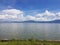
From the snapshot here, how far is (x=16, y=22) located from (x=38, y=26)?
956mm

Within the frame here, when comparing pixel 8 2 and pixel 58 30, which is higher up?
pixel 8 2

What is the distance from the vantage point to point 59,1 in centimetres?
590

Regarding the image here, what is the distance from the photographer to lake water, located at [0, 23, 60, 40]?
5.96 m

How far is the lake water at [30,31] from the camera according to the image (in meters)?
5.96

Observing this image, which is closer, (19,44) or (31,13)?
(19,44)

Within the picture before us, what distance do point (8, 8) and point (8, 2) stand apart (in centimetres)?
26

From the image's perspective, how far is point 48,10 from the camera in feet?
19.4

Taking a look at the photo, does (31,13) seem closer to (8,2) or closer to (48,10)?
(48,10)

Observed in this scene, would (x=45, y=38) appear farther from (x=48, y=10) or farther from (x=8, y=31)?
(x=8, y=31)

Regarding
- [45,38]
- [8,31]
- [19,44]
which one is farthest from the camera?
[8,31]

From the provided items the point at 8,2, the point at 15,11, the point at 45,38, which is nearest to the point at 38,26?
the point at 45,38

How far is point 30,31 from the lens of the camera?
240 inches

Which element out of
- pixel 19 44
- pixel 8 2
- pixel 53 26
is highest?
pixel 8 2

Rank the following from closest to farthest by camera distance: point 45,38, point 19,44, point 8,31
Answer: point 19,44 < point 45,38 < point 8,31
